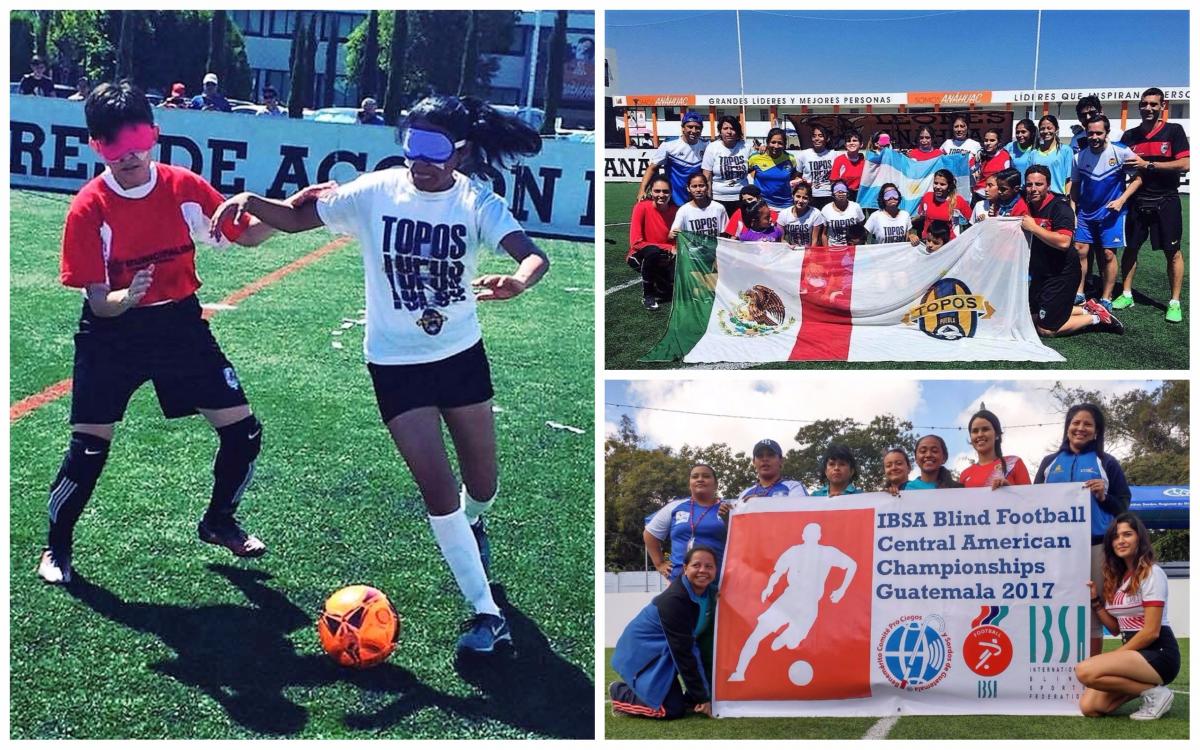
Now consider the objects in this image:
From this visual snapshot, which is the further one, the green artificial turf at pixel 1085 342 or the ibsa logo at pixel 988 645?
the green artificial turf at pixel 1085 342

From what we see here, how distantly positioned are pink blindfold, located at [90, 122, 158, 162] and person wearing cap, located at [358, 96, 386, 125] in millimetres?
2300

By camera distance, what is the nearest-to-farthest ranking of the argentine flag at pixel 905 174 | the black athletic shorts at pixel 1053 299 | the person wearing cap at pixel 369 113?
1. the black athletic shorts at pixel 1053 299
2. the person wearing cap at pixel 369 113
3. the argentine flag at pixel 905 174

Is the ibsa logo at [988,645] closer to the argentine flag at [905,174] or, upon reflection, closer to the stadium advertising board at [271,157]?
the stadium advertising board at [271,157]

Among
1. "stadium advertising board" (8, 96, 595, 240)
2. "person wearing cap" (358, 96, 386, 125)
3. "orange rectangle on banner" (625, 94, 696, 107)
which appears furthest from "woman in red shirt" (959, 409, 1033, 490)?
"orange rectangle on banner" (625, 94, 696, 107)

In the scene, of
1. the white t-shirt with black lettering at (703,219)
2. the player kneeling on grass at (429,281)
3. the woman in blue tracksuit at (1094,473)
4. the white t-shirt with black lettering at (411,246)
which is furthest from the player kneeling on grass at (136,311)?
the woman in blue tracksuit at (1094,473)

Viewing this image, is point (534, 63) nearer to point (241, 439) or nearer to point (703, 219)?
point (703, 219)

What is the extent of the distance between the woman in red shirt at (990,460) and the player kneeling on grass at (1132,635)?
44cm

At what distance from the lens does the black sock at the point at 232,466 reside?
17.7 feet

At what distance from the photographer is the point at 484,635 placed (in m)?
4.98

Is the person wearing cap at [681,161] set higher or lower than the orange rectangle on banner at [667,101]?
lower

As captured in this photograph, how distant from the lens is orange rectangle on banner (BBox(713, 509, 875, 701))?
5.25 metres

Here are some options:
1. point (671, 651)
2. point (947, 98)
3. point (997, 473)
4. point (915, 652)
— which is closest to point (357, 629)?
point (671, 651)
